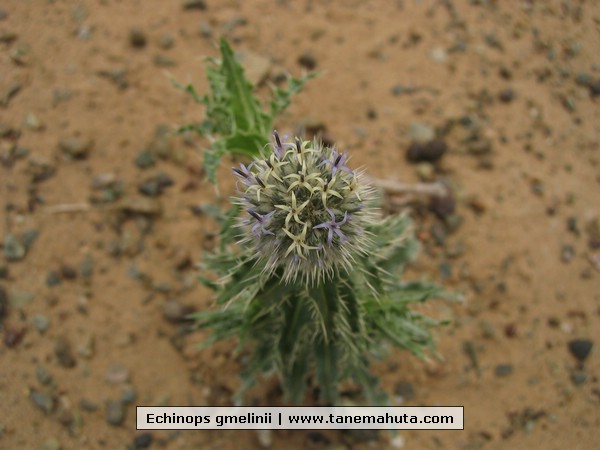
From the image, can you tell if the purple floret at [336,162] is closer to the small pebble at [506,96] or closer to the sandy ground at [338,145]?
the sandy ground at [338,145]

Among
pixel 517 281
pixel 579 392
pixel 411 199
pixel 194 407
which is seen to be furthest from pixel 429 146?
pixel 194 407

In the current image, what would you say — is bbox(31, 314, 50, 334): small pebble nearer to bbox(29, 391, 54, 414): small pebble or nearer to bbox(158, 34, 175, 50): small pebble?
bbox(29, 391, 54, 414): small pebble

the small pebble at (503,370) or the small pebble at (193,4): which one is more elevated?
the small pebble at (193,4)

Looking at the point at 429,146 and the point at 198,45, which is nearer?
the point at 429,146

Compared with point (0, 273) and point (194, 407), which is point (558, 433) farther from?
point (0, 273)

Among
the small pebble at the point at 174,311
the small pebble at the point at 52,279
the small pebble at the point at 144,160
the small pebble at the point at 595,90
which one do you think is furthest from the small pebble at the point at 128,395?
Answer: the small pebble at the point at 595,90

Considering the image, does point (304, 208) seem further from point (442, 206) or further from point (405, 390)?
point (442, 206)

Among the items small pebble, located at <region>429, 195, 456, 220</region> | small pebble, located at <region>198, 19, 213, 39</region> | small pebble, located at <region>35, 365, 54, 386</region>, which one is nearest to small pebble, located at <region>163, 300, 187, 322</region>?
small pebble, located at <region>35, 365, 54, 386</region>
